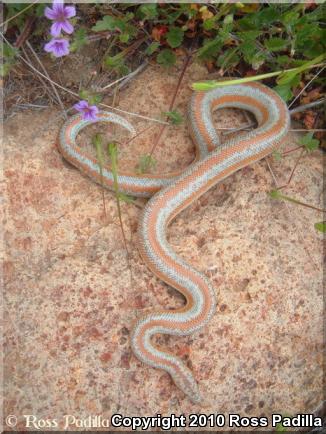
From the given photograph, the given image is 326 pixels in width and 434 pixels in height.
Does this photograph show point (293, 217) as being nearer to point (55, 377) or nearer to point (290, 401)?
point (290, 401)

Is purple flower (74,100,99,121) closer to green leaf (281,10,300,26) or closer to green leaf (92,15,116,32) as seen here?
green leaf (92,15,116,32)

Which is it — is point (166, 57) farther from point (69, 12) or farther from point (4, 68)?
point (4, 68)

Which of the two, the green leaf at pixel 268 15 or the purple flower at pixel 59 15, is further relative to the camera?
the green leaf at pixel 268 15

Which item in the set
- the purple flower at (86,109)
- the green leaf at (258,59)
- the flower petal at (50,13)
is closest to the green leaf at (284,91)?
the green leaf at (258,59)

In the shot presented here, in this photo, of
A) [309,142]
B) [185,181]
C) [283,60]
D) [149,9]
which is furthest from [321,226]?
[149,9]

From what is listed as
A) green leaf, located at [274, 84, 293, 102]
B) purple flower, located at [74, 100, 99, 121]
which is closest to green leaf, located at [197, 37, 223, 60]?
green leaf, located at [274, 84, 293, 102]

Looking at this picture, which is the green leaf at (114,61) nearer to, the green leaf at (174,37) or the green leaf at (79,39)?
the green leaf at (79,39)
